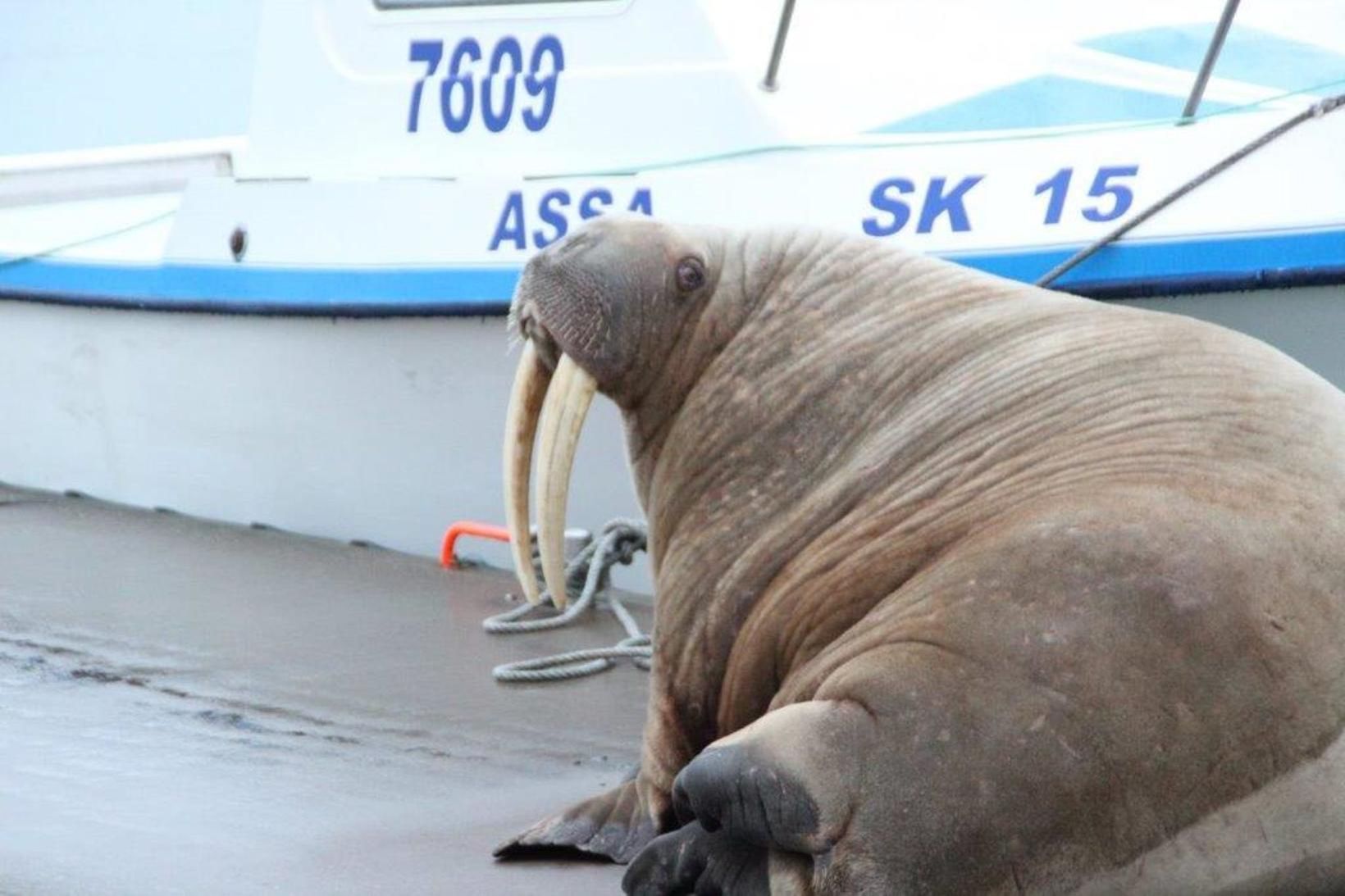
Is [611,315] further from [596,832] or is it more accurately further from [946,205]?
[946,205]

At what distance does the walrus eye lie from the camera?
9.43 feet

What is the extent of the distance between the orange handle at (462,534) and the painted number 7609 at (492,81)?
1130 mm

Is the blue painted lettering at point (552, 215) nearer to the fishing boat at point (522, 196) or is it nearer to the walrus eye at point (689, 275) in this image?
the fishing boat at point (522, 196)

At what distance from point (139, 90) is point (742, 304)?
7827 millimetres

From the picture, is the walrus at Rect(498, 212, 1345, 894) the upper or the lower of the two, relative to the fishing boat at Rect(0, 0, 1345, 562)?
upper

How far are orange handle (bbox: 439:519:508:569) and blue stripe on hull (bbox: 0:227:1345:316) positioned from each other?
559 mm

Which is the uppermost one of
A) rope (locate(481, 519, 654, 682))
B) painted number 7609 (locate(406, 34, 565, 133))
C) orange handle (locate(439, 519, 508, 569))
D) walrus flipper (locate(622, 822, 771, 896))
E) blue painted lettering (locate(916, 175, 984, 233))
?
walrus flipper (locate(622, 822, 771, 896))

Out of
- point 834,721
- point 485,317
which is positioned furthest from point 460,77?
point 834,721

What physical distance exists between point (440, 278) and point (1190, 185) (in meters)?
2.04

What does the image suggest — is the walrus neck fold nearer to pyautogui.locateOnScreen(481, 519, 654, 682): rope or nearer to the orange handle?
pyautogui.locateOnScreen(481, 519, 654, 682): rope

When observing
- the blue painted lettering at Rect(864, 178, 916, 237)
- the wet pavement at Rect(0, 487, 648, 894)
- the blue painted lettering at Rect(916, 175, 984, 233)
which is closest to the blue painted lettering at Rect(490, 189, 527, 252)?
the wet pavement at Rect(0, 487, 648, 894)

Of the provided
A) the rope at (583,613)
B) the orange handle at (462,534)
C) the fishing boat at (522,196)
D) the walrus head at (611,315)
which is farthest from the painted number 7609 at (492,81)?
the walrus head at (611,315)

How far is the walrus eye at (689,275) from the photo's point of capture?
→ 2.88 metres

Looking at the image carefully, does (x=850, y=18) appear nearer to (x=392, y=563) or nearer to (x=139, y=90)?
(x=392, y=563)
